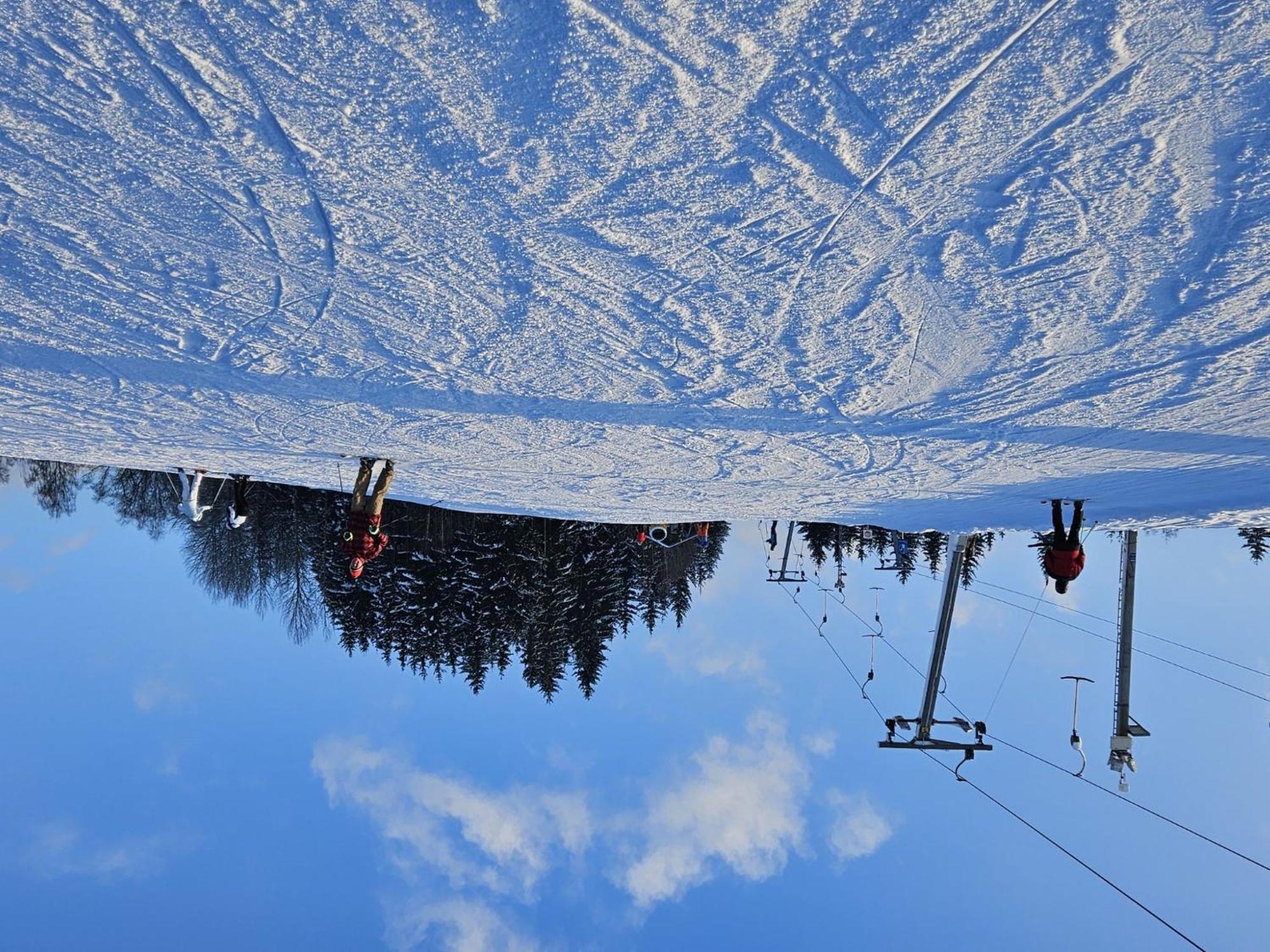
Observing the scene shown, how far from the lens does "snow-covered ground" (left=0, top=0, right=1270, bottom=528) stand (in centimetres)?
215

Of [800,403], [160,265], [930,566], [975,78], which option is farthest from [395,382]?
[930,566]

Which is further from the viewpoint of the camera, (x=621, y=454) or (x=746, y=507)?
(x=746, y=507)

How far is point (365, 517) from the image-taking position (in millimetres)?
5648

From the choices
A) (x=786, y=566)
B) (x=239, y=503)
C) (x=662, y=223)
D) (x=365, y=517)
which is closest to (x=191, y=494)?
(x=239, y=503)

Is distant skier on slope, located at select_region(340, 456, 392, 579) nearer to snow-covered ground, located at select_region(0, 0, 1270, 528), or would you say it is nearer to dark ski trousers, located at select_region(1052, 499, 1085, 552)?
snow-covered ground, located at select_region(0, 0, 1270, 528)

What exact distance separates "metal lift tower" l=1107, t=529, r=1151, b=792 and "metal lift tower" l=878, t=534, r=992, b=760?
1280 millimetres

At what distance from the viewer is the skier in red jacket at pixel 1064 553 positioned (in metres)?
5.36

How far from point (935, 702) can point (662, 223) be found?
6402 mm

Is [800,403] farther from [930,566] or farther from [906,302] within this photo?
[930,566]

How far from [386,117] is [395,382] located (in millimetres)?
1892

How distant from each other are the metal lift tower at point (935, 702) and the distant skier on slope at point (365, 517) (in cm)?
538

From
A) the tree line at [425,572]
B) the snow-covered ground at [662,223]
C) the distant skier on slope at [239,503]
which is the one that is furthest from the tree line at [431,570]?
the snow-covered ground at [662,223]

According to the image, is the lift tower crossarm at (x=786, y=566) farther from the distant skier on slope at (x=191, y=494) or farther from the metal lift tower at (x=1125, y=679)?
the distant skier on slope at (x=191, y=494)

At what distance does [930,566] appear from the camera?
2544 cm
